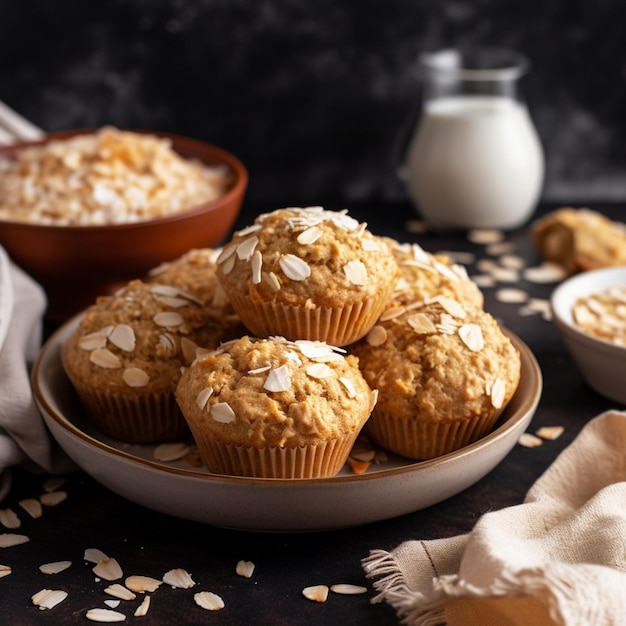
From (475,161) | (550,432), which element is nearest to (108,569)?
(550,432)

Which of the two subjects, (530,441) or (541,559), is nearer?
(541,559)

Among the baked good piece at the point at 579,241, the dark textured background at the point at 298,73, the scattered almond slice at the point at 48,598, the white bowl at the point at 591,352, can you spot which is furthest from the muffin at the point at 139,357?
the dark textured background at the point at 298,73

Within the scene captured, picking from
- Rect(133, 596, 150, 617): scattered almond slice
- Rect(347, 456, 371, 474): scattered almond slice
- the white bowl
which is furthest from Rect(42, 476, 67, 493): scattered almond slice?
the white bowl

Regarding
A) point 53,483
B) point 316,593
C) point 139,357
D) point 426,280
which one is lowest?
point 53,483

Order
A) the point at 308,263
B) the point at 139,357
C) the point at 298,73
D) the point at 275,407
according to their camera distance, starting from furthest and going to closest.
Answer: the point at 298,73, the point at 139,357, the point at 308,263, the point at 275,407

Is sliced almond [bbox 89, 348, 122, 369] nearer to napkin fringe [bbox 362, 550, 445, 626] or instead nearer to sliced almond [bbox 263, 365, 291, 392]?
sliced almond [bbox 263, 365, 291, 392]

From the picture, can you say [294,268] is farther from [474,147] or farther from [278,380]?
[474,147]

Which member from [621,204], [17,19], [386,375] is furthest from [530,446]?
[17,19]

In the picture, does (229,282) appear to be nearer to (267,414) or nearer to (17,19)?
(267,414)
